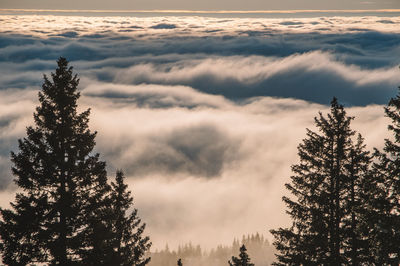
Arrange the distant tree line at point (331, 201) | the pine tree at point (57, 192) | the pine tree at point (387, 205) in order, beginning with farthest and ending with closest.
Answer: the distant tree line at point (331, 201) < the pine tree at point (57, 192) < the pine tree at point (387, 205)

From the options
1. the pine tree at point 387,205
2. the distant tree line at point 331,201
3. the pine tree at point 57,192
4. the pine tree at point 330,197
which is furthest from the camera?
the pine tree at point 330,197

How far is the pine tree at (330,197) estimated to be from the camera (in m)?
17.5

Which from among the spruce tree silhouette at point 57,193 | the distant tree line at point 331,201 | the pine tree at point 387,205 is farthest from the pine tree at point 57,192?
the pine tree at point 387,205

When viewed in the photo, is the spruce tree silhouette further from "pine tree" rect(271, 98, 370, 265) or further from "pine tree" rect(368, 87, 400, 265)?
"pine tree" rect(368, 87, 400, 265)

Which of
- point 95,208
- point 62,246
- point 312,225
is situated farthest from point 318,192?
point 62,246

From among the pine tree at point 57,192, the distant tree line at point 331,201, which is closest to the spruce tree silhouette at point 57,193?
the pine tree at point 57,192

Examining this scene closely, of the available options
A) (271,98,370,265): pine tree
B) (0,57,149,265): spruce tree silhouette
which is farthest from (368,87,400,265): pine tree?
(0,57,149,265): spruce tree silhouette

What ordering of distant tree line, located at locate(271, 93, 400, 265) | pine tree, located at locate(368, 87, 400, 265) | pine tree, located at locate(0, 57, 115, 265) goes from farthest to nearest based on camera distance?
distant tree line, located at locate(271, 93, 400, 265) → pine tree, located at locate(0, 57, 115, 265) → pine tree, located at locate(368, 87, 400, 265)

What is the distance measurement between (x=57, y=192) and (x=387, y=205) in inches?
524

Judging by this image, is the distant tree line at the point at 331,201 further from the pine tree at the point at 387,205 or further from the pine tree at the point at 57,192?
the pine tree at the point at 57,192

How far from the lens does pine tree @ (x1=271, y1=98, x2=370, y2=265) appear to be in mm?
17453

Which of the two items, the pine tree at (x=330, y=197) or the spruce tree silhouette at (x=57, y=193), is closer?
the spruce tree silhouette at (x=57, y=193)

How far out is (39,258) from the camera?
51.4 feet

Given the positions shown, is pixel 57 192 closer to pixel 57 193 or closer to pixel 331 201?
pixel 57 193
